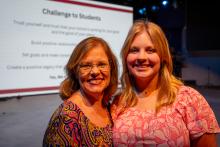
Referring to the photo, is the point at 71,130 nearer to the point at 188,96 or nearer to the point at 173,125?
the point at 173,125

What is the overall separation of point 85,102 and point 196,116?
1.72ft

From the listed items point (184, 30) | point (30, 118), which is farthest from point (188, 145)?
point (184, 30)

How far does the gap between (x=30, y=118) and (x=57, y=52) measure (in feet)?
4.43

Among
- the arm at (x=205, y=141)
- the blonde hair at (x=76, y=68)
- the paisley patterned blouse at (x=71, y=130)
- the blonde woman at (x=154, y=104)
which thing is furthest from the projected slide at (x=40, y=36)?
the arm at (x=205, y=141)

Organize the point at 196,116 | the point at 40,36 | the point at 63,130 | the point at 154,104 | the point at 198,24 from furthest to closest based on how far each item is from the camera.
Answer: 1. the point at 198,24
2. the point at 40,36
3. the point at 154,104
4. the point at 196,116
5. the point at 63,130

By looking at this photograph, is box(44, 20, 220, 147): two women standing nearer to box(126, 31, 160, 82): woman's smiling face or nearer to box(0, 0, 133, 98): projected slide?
box(126, 31, 160, 82): woman's smiling face

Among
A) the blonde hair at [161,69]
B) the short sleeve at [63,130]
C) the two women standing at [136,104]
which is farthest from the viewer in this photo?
the blonde hair at [161,69]

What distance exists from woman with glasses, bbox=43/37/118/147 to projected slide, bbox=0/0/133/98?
289cm

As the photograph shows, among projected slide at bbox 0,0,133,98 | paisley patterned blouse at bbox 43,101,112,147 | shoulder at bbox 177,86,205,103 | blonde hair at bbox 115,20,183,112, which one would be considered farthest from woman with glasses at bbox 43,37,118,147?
projected slide at bbox 0,0,133,98

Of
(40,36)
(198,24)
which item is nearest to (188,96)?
(40,36)

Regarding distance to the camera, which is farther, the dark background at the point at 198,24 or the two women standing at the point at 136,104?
the dark background at the point at 198,24

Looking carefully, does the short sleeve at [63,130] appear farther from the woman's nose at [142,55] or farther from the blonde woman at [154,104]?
the woman's nose at [142,55]

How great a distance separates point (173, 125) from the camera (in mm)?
1315

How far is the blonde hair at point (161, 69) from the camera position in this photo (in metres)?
1.39
